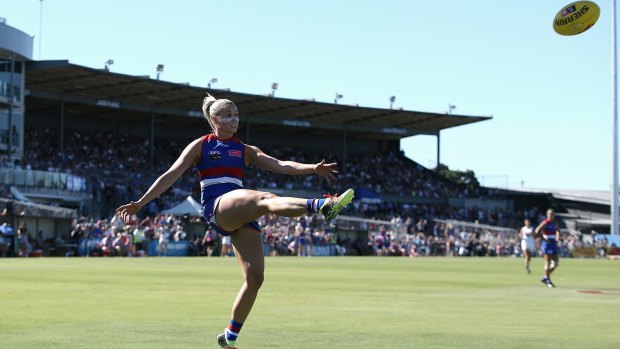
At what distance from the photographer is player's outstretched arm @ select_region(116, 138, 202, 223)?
31.2ft

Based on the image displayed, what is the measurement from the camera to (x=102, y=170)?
7206 cm

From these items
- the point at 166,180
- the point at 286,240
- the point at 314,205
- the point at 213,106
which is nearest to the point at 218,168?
the point at 166,180

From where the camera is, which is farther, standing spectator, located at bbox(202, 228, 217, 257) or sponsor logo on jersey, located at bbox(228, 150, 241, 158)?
standing spectator, located at bbox(202, 228, 217, 257)

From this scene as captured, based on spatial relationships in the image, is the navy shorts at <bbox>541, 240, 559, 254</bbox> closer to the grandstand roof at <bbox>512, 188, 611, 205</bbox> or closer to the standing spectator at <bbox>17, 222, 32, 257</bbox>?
the standing spectator at <bbox>17, 222, 32, 257</bbox>

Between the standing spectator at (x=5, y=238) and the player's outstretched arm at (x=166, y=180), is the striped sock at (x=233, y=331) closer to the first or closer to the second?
the player's outstretched arm at (x=166, y=180)

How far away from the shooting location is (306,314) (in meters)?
15.0

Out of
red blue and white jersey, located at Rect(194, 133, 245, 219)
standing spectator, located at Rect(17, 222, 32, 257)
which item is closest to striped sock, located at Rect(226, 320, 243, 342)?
red blue and white jersey, located at Rect(194, 133, 245, 219)

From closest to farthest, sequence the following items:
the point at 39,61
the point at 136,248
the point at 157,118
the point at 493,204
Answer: the point at 136,248 < the point at 39,61 < the point at 157,118 < the point at 493,204

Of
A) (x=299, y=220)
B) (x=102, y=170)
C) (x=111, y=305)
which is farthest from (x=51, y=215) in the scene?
(x=111, y=305)

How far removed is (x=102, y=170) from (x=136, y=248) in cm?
2021

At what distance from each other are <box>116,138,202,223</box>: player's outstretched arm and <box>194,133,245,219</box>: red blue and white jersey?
0.09 meters

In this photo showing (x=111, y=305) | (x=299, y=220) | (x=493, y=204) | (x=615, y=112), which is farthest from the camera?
(x=493, y=204)

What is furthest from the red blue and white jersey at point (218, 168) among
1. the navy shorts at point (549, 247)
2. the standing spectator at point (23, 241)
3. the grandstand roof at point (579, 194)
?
the grandstand roof at point (579, 194)

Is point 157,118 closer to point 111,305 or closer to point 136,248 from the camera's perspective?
point 136,248
